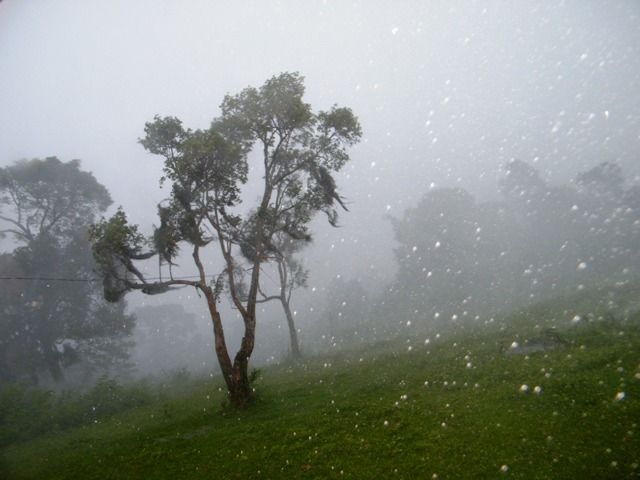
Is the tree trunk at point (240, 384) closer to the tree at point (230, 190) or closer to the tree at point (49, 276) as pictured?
the tree at point (230, 190)

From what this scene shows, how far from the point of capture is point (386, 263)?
402 ft

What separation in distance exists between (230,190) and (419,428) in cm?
1340

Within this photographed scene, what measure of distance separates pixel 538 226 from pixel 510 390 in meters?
54.2

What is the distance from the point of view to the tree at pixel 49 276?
36031 millimetres

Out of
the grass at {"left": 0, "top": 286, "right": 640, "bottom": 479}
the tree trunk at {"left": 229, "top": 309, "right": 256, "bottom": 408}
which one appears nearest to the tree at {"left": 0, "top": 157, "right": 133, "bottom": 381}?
the grass at {"left": 0, "top": 286, "right": 640, "bottom": 479}

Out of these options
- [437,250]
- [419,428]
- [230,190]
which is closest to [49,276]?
[230,190]

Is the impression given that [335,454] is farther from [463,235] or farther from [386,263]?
[386,263]

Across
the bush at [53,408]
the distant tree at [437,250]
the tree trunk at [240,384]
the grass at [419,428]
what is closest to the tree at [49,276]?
the bush at [53,408]

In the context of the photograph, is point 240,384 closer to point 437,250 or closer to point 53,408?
point 53,408

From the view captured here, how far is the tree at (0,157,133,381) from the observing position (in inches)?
1419

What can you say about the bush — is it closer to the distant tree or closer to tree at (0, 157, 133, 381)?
tree at (0, 157, 133, 381)

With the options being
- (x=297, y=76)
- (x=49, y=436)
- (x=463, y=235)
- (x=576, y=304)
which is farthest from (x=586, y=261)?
(x=49, y=436)

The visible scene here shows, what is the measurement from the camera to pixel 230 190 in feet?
59.4

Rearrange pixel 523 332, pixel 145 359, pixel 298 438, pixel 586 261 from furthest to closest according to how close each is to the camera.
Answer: pixel 145 359, pixel 586 261, pixel 523 332, pixel 298 438
